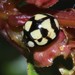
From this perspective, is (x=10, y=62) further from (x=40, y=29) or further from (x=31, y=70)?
(x=40, y=29)

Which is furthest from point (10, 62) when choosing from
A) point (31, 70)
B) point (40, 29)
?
point (40, 29)

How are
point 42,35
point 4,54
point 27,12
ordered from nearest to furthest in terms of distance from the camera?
point 42,35, point 27,12, point 4,54

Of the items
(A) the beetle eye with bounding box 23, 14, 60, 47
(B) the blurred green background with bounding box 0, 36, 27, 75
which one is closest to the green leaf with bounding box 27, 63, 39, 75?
(A) the beetle eye with bounding box 23, 14, 60, 47

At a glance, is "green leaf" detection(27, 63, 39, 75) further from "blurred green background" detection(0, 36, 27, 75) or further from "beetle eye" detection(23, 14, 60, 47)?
"blurred green background" detection(0, 36, 27, 75)

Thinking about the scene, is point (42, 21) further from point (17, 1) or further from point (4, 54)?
point (4, 54)

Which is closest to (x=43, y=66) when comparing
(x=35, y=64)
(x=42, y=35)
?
(x=35, y=64)

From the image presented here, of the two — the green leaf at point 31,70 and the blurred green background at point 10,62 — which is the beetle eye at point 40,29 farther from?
the blurred green background at point 10,62

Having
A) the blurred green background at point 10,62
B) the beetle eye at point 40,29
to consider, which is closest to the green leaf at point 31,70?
the beetle eye at point 40,29
